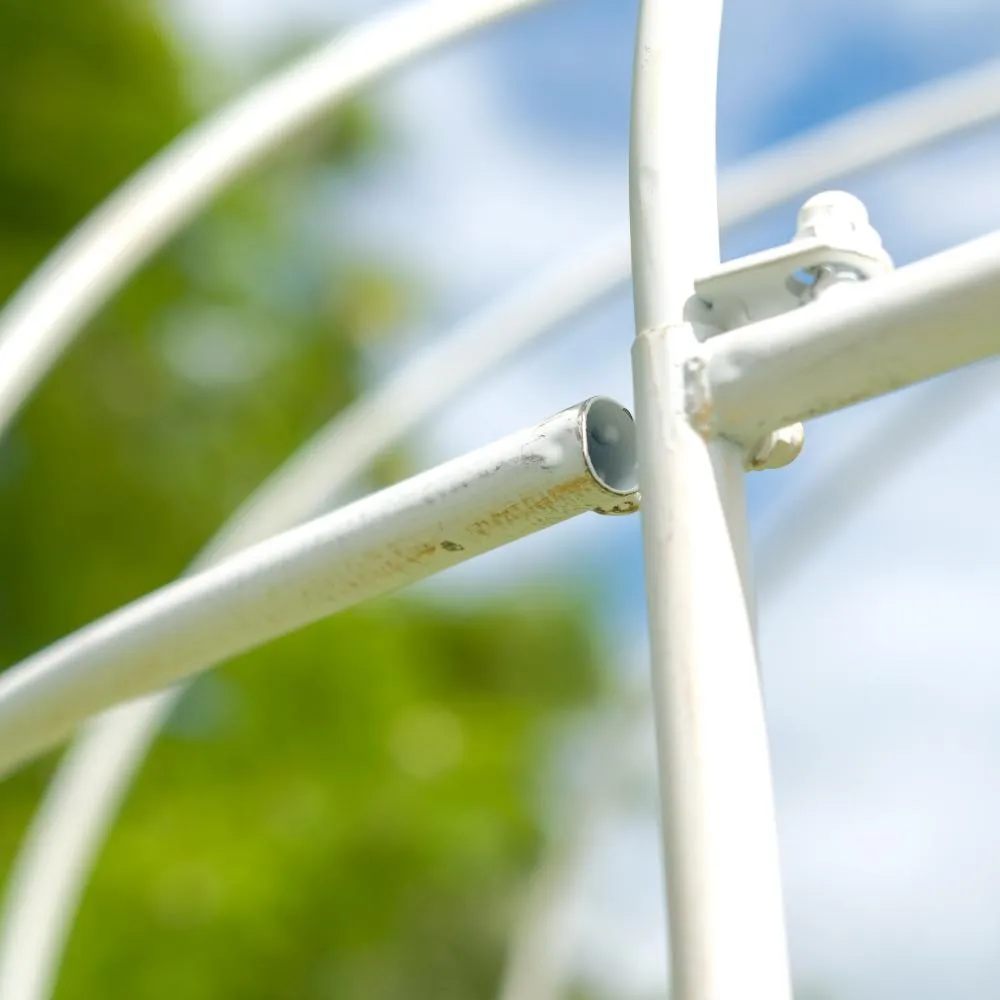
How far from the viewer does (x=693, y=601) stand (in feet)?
4.12

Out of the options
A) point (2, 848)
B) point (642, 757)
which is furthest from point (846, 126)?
point (2, 848)

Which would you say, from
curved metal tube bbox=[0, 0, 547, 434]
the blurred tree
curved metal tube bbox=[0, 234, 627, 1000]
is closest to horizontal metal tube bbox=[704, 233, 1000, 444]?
curved metal tube bbox=[0, 0, 547, 434]

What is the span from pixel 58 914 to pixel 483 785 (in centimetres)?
736

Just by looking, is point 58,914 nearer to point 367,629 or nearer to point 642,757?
point 642,757

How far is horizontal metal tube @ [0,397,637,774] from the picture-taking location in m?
1.39

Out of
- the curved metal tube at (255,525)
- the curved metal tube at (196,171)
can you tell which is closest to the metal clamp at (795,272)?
the curved metal tube at (196,171)

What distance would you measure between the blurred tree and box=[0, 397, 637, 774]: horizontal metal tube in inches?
245

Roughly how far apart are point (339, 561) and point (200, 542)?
27.2 feet

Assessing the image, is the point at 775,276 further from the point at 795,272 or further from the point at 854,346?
the point at 854,346

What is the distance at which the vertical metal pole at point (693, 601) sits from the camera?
1.19 meters

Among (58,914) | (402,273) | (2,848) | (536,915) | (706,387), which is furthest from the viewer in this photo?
(402,273)

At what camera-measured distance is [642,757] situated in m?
5.67

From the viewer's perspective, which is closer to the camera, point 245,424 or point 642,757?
point 642,757

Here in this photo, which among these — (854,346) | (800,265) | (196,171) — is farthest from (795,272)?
(196,171)
